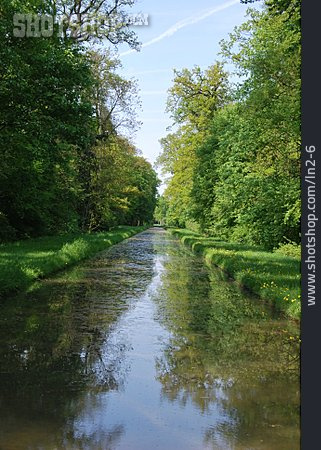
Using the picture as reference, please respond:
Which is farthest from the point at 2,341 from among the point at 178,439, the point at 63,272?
the point at 63,272

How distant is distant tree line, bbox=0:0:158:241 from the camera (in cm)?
1405

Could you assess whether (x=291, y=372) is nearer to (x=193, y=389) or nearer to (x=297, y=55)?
(x=193, y=389)

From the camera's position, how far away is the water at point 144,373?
522 centimetres

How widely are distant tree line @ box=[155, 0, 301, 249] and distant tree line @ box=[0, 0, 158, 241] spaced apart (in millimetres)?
6390

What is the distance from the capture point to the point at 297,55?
2109 cm

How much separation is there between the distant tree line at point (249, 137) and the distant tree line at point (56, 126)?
252 inches

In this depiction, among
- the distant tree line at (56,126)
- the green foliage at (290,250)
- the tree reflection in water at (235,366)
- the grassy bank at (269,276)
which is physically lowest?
the tree reflection in water at (235,366)

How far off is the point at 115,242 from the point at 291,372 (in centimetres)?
3207

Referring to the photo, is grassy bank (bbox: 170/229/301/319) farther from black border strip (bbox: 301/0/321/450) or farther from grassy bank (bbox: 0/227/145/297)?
grassy bank (bbox: 0/227/145/297)

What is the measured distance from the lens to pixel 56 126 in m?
14.6

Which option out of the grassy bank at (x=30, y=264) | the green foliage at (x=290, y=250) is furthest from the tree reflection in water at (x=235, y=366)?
the green foliage at (x=290, y=250)

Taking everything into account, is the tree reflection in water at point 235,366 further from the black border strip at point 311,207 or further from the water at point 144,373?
the black border strip at point 311,207

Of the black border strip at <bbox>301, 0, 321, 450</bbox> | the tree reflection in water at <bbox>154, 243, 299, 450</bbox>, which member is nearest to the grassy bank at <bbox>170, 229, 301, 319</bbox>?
the tree reflection in water at <bbox>154, 243, 299, 450</bbox>

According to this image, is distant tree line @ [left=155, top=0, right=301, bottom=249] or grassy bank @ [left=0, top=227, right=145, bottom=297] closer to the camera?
grassy bank @ [left=0, top=227, right=145, bottom=297]
